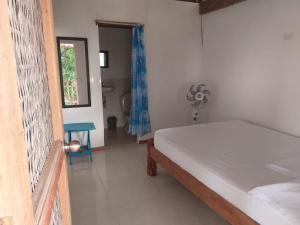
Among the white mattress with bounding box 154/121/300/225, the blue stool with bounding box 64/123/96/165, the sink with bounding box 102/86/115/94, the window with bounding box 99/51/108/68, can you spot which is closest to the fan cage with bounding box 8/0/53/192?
the white mattress with bounding box 154/121/300/225

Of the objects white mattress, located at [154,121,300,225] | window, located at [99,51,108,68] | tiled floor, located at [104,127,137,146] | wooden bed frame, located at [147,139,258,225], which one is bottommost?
tiled floor, located at [104,127,137,146]

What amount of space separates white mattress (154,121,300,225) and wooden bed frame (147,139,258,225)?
0.12ft

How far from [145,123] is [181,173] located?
192 cm

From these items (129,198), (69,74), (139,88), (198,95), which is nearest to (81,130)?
(69,74)

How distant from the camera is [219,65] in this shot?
4121 mm

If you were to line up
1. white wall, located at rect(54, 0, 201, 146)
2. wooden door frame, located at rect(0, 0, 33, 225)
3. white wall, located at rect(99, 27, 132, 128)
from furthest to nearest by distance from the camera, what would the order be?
1. white wall, located at rect(99, 27, 132, 128)
2. white wall, located at rect(54, 0, 201, 146)
3. wooden door frame, located at rect(0, 0, 33, 225)

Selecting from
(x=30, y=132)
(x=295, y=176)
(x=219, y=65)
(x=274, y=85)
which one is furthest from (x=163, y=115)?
(x=30, y=132)

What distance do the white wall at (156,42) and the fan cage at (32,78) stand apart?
2934 millimetres

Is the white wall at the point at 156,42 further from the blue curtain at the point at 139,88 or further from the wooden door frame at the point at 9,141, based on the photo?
the wooden door frame at the point at 9,141

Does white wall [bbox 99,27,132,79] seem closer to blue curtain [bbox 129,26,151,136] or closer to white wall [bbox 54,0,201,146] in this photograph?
white wall [bbox 54,0,201,146]

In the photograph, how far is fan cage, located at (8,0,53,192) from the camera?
0.55 meters

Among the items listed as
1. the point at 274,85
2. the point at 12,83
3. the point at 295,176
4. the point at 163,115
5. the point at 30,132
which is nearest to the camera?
the point at 12,83

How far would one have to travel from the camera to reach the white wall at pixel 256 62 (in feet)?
9.46

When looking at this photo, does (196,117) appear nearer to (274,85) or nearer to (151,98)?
(151,98)
